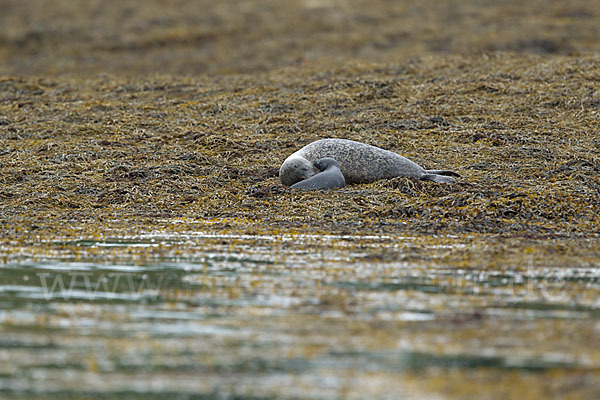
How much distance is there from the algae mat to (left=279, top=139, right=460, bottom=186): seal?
35cm

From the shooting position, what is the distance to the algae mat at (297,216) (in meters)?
3.49

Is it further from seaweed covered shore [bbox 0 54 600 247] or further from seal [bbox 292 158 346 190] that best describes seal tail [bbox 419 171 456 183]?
seal [bbox 292 158 346 190]

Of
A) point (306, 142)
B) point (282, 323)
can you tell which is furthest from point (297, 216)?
point (282, 323)

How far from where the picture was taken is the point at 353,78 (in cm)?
1623

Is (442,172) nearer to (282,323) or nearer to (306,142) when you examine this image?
(306,142)

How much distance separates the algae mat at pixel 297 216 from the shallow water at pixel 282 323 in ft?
0.06

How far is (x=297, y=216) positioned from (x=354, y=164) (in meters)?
2.07

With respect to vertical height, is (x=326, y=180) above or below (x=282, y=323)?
below

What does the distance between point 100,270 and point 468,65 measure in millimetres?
12464

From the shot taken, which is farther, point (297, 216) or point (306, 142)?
point (306, 142)

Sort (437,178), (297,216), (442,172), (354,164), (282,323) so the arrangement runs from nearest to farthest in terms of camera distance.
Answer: (282,323), (297,216), (437,178), (442,172), (354,164)

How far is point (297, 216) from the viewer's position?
8.33 meters

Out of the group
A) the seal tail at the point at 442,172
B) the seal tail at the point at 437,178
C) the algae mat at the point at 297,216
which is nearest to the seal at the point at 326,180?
the algae mat at the point at 297,216

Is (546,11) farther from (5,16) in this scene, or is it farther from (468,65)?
(5,16)
